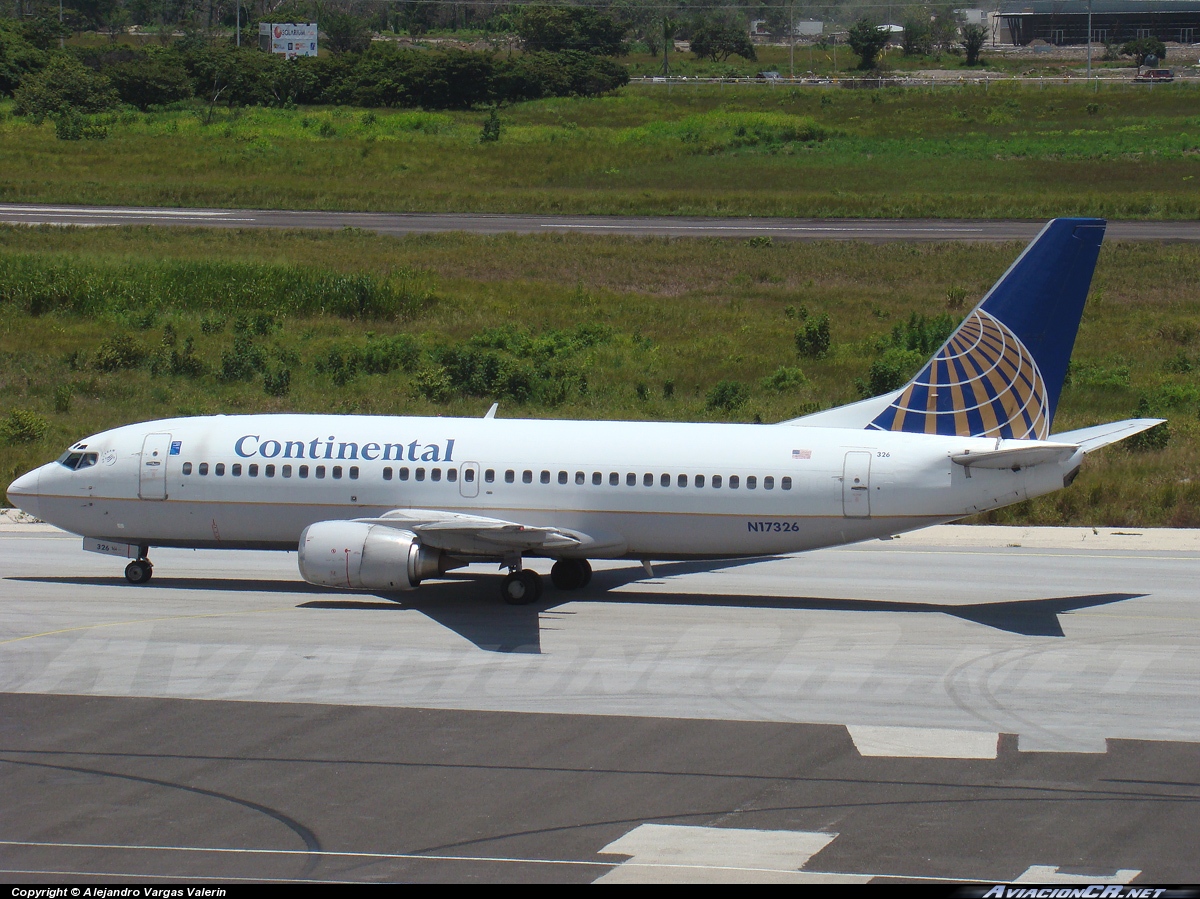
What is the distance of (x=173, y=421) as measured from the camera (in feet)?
100

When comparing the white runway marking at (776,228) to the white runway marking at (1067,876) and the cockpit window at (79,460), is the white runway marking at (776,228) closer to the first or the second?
the cockpit window at (79,460)

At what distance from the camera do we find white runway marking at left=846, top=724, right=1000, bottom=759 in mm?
19609

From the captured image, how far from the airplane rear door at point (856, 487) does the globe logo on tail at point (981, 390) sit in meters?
1.43

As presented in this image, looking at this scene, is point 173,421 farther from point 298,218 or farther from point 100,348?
point 298,218

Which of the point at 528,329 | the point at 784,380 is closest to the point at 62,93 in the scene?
the point at 528,329

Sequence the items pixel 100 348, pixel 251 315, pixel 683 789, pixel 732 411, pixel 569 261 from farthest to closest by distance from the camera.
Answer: pixel 569 261 < pixel 251 315 < pixel 100 348 < pixel 732 411 < pixel 683 789

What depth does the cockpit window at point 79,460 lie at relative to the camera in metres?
30.0

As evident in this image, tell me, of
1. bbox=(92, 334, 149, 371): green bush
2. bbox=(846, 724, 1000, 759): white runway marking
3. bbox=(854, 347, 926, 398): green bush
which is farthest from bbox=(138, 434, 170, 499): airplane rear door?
bbox=(854, 347, 926, 398): green bush

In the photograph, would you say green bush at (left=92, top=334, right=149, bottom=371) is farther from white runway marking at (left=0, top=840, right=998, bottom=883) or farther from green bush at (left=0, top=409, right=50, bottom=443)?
white runway marking at (left=0, top=840, right=998, bottom=883)

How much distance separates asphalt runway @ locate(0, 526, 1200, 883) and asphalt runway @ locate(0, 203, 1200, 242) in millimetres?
52833

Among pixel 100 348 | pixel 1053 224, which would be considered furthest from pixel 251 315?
pixel 1053 224

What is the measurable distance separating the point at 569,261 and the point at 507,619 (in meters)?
47.2

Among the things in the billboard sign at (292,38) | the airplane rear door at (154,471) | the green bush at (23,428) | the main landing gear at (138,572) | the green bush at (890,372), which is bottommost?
the main landing gear at (138,572)

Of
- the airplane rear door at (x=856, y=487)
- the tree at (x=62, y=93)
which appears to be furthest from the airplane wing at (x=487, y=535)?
the tree at (x=62, y=93)
